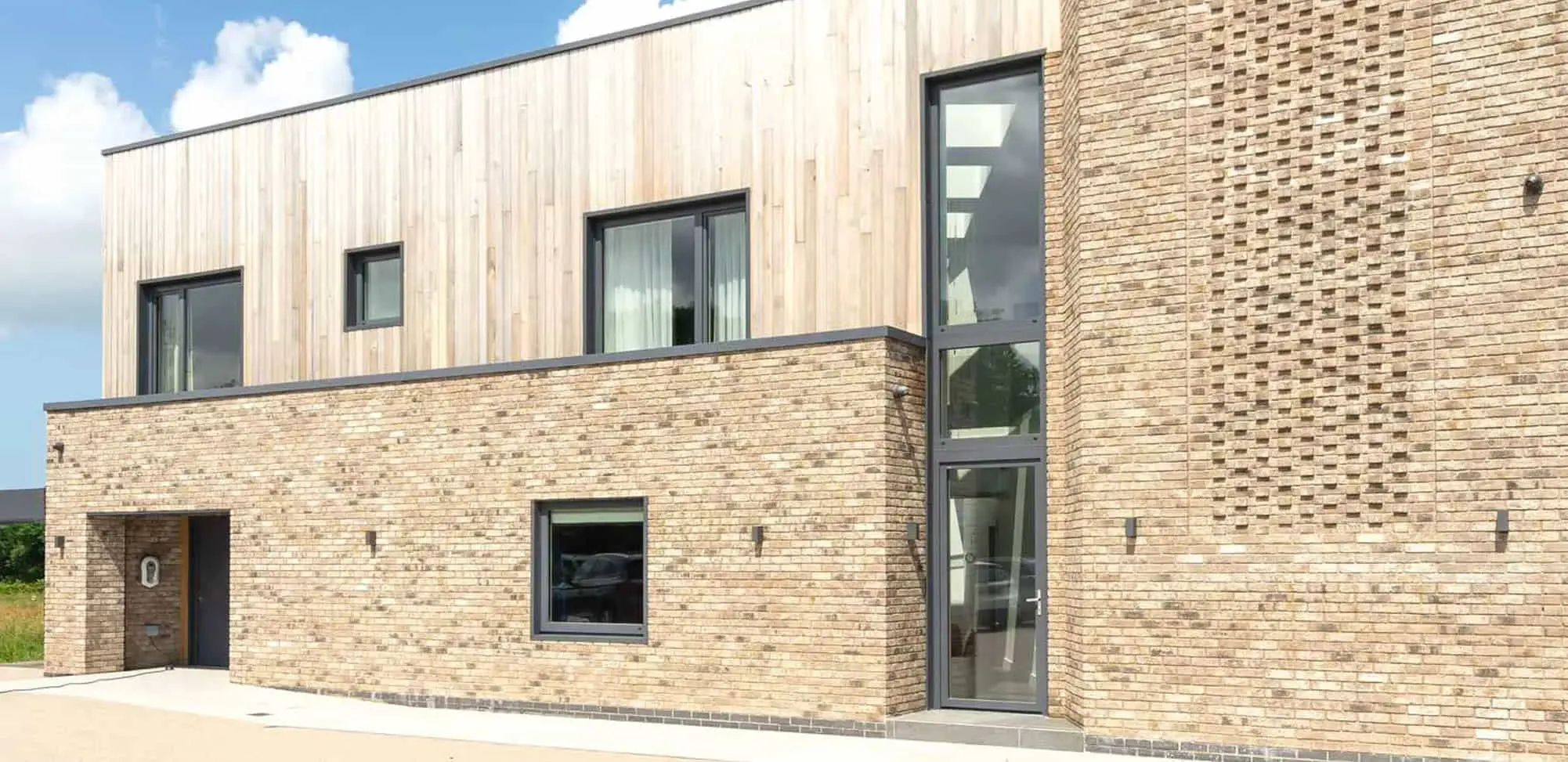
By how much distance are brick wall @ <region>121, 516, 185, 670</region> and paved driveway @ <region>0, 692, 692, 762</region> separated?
12.5 ft

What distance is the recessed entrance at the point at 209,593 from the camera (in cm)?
1831

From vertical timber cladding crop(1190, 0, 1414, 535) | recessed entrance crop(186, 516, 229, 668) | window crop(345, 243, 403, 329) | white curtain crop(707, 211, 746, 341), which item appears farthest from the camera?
recessed entrance crop(186, 516, 229, 668)

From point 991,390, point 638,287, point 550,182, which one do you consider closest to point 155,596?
point 550,182

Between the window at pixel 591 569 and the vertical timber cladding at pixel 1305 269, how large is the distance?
18.1ft

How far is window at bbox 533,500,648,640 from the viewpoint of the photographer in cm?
1358

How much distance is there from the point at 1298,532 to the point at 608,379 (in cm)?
659

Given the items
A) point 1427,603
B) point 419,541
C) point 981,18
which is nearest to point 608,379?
point 419,541

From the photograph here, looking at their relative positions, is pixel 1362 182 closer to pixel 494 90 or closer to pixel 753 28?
pixel 753 28

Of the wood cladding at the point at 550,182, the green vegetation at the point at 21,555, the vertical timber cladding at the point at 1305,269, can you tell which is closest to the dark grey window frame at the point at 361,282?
the wood cladding at the point at 550,182

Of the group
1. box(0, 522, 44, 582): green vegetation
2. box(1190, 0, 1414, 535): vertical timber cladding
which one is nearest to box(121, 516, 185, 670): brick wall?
box(1190, 0, 1414, 535): vertical timber cladding

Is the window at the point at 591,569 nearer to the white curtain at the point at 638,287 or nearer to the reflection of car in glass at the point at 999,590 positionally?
the white curtain at the point at 638,287

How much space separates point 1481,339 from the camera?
10.0 metres

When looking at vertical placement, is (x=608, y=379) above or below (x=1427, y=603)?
above

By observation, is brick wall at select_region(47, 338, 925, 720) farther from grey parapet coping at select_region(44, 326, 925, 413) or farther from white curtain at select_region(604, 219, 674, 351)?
white curtain at select_region(604, 219, 674, 351)
